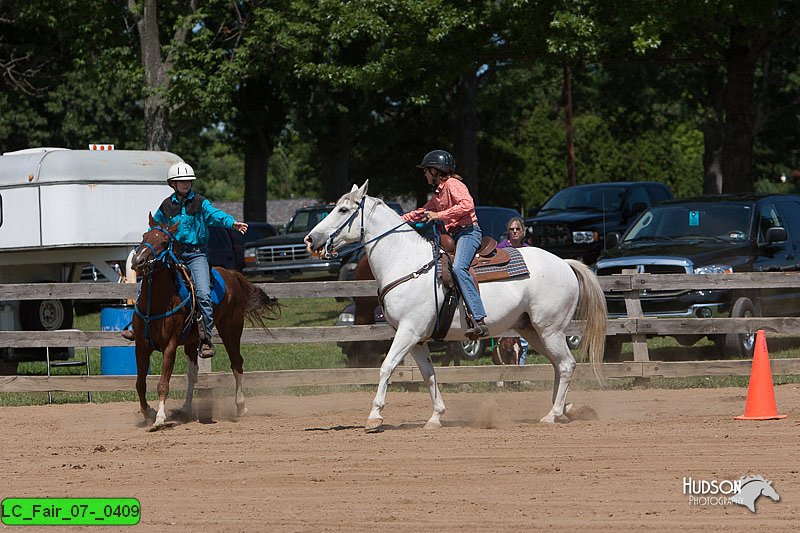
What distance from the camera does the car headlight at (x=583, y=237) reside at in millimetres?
23109

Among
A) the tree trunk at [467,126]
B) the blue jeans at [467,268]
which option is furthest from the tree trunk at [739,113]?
the blue jeans at [467,268]

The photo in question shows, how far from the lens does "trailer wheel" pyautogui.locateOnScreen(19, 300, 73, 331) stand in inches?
651

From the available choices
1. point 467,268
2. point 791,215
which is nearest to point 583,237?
point 791,215

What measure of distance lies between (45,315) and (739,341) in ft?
32.9

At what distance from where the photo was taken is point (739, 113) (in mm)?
24672

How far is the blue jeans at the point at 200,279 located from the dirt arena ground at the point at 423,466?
1.18 m

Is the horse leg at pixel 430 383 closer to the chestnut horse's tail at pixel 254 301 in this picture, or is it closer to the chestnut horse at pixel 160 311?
the chestnut horse at pixel 160 311

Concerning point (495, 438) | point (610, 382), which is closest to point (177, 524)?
A: point (495, 438)

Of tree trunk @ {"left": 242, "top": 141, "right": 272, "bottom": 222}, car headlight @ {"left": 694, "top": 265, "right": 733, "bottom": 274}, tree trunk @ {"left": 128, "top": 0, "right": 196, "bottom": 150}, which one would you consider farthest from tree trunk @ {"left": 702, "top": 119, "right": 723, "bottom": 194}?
car headlight @ {"left": 694, "top": 265, "right": 733, "bottom": 274}

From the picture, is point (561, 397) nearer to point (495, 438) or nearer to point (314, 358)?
point (495, 438)

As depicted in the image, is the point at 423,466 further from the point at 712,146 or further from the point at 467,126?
the point at 712,146

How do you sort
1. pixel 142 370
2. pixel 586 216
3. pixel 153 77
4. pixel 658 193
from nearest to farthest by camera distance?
pixel 142 370 < pixel 586 216 < pixel 658 193 < pixel 153 77

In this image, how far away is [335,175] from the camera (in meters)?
40.1

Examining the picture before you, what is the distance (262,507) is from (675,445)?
372 centimetres
